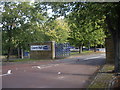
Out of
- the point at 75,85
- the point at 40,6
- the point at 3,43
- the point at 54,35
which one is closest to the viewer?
the point at 75,85

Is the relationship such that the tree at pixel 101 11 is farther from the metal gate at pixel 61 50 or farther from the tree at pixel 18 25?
the metal gate at pixel 61 50

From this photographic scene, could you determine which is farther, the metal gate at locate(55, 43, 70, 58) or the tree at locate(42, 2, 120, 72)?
the metal gate at locate(55, 43, 70, 58)

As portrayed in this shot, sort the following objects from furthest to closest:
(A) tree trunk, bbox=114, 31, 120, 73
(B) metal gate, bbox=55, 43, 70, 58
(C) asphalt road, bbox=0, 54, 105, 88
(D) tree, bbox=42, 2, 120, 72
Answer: (B) metal gate, bbox=55, 43, 70, 58
(A) tree trunk, bbox=114, 31, 120, 73
(D) tree, bbox=42, 2, 120, 72
(C) asphalt road, bbox=0, 54, 105, 88

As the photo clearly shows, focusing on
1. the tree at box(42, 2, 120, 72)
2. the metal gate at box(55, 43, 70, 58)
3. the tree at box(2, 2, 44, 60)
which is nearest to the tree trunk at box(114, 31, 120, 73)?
the tree at box(42, 2, 120, 72)

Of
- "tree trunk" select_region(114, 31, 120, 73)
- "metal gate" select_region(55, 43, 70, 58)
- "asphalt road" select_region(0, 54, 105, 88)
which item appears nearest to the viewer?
"asphalt road" select_region(0, 54, 105, 88)

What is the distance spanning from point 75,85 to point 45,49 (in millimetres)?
17414

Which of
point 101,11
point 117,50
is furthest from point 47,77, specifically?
point 101,11

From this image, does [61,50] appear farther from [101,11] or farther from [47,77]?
[101,11]

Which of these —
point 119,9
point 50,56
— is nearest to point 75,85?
point 119,9

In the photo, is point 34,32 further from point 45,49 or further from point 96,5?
point 96,5

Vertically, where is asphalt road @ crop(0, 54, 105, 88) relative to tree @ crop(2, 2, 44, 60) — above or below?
below

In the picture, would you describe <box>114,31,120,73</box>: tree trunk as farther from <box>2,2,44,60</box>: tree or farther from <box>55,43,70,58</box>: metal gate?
<box>55,43,70,58</box>: metal gate

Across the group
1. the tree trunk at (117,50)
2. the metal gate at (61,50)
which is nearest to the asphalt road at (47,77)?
the tree trunk at (117,50)

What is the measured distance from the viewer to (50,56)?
26.2m
